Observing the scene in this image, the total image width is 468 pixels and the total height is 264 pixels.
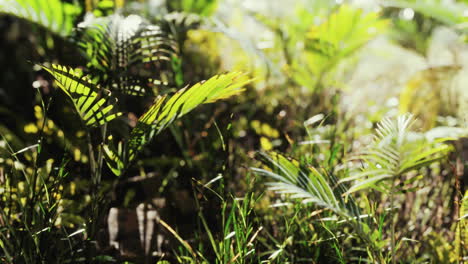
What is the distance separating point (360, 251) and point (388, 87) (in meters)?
1.90

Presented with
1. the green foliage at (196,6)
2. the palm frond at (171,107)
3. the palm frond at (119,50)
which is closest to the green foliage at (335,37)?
the green foliage at (196,6)

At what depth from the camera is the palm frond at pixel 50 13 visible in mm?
1386

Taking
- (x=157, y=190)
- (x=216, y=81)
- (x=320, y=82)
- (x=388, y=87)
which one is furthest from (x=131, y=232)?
(x=388, y=87)

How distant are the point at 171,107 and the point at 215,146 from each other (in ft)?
2.34

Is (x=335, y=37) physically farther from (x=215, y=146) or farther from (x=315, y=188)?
(x=315, y=188)

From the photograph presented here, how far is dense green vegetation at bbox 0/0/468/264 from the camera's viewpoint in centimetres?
95

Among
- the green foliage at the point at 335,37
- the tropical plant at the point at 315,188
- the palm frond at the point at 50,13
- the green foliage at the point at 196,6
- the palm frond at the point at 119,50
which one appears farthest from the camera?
the green foliage at the point at 196,6

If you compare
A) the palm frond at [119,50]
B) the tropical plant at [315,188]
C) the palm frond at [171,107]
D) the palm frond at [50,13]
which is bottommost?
the tropical plant at [315,188]

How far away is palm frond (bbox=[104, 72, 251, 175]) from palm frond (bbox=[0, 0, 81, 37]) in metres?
0.71

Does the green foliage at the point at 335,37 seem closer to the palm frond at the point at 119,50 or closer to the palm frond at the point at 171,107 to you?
the palm frond at the point at 119,50

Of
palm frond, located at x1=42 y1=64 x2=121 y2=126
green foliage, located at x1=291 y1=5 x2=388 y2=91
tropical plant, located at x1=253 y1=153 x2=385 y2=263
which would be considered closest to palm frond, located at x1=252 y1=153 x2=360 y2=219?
tropical plant, located at x1=253 y1=153 x2=385 y2=263

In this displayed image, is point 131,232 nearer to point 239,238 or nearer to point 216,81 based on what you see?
point 239,238

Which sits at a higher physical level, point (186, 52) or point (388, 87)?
point (186, 52)

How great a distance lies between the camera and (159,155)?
1907 millimetres
